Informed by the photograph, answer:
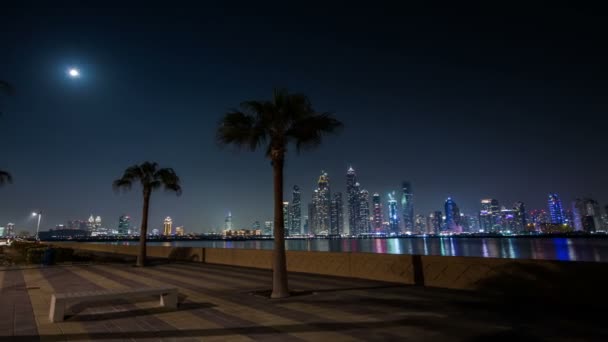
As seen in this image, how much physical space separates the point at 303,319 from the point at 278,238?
3.25 meters

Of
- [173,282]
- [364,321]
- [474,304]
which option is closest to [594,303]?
[474,304]

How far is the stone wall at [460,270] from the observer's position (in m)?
8.24

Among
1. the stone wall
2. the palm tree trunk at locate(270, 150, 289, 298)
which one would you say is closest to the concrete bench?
the palm tree trunk at locate(270, 150, 289, 298)

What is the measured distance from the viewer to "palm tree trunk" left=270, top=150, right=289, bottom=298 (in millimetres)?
9480

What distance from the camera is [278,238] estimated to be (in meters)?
9.90

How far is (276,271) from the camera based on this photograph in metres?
9.61

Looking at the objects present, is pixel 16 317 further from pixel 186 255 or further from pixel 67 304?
pixel 186 255

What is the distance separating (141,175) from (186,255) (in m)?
6.59

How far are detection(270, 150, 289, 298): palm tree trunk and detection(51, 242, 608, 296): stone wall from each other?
4.33 meters

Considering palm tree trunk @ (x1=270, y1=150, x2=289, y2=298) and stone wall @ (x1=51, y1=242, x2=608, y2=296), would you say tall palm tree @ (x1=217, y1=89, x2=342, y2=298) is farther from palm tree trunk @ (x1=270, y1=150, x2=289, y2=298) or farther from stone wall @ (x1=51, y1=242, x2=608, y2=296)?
stone wall @ (x1=51, y1=242, x2=608, y2=296)

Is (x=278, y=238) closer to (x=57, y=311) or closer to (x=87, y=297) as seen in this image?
(x=87, y=297)

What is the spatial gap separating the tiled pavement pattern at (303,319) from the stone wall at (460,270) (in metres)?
0.74

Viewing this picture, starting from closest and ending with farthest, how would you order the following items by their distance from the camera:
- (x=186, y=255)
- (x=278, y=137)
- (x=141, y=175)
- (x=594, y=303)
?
(x=594, y=303) < (x=278, y=137) < (x=141, y=175) < (x=186, y=255)

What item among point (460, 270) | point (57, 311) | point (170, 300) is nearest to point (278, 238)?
point (170, 300)
